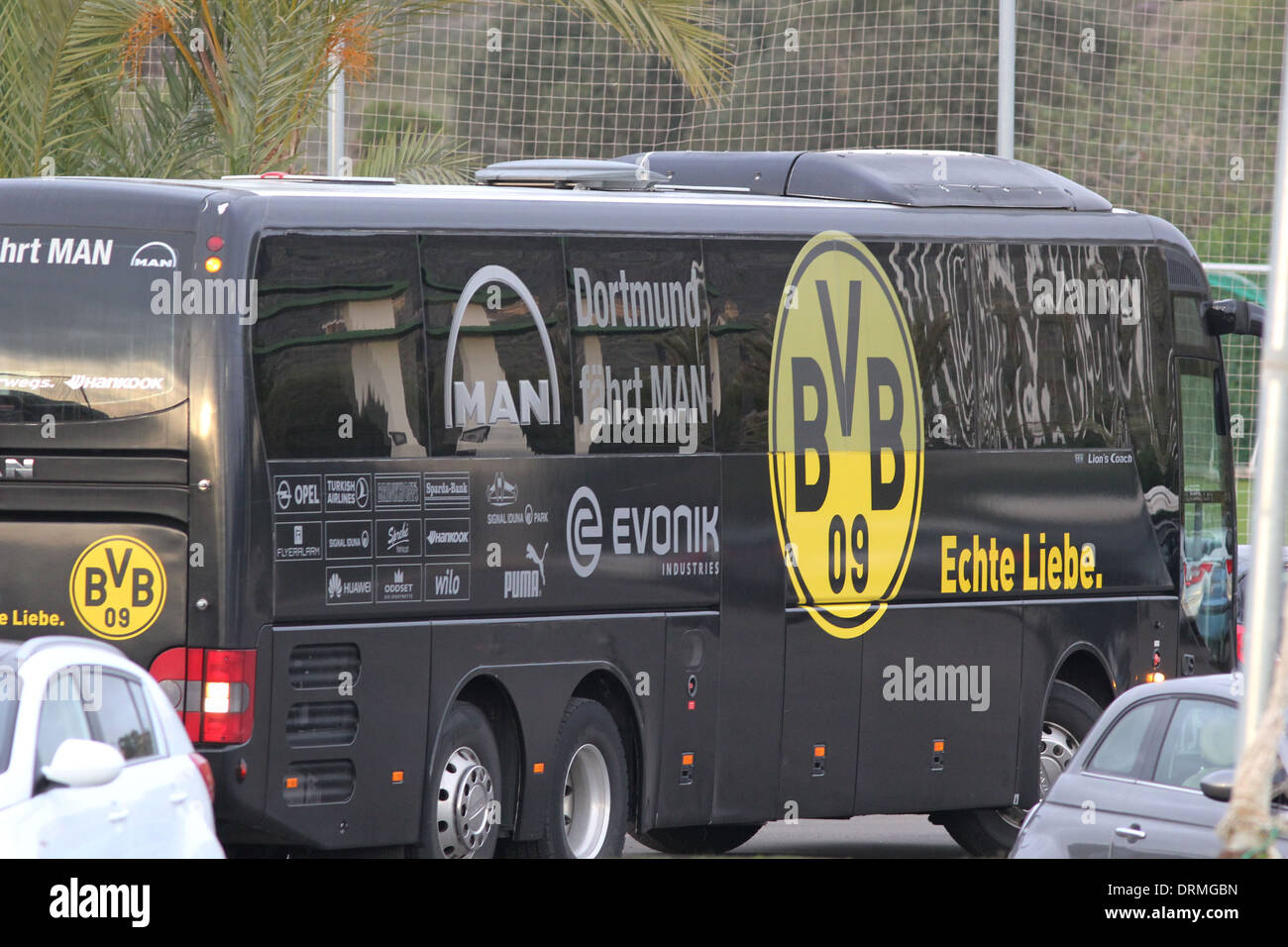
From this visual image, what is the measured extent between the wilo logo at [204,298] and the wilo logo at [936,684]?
457cm

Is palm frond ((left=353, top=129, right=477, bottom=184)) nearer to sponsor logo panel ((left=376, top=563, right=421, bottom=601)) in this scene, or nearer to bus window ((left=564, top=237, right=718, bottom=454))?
bus window ((left=564, top=237, right=718, bottom=454))

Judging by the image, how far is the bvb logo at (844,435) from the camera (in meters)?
12.9

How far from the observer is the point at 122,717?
830 cm

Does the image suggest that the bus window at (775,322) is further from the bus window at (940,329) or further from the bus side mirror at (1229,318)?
the bus side mirror at (1229,318)

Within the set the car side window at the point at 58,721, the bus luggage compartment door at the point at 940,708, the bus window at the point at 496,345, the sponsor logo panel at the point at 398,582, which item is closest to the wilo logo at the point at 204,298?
the bus window at the point at 496,345

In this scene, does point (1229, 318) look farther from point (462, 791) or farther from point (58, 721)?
point (58, 721)

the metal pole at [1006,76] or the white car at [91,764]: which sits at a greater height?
the metal pole at [1006,76]

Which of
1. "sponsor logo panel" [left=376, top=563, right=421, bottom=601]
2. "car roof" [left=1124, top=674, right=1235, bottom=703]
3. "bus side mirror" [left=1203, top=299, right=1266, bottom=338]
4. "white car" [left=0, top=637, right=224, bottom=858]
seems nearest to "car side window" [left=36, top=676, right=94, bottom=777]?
"white car" [left=0, top=637, right=224, bottom=858]

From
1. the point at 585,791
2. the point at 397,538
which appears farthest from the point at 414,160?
the point at 397,538

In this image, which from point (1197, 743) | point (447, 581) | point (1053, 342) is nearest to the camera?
point (1197, 743)

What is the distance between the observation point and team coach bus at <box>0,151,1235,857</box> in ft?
34.0

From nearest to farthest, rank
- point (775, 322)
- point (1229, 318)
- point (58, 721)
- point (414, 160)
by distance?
1. point (58, 721)
2. point (775, 322)
3. point (1229, 318)
4. point (414, 160)

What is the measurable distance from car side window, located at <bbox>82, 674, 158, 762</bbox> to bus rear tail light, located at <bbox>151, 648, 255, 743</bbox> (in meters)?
1.65

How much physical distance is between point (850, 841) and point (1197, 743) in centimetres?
604
